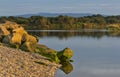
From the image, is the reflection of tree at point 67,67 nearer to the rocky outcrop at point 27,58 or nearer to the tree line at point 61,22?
the rocky outcrop at point 27,58

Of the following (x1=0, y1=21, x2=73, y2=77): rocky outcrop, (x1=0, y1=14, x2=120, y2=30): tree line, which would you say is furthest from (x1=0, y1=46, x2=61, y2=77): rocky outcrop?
(x1=0, y1=14, x2=120, y2=30): tree line

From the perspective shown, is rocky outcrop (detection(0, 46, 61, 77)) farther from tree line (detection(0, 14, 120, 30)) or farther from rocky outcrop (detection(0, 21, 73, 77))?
tree line (detection(0, 14, 120, 30))

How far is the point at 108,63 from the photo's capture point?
2806 cm

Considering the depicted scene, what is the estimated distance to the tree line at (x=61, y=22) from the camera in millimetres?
100375

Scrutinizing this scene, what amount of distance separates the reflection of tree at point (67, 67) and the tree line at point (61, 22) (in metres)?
72.0

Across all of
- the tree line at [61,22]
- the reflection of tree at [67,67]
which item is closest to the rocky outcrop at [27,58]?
the reflection of tree at [67,67]

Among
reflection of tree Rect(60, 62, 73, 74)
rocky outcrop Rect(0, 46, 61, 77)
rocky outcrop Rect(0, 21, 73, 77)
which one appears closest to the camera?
rocky outcrop Rect(0, 46, 61, 77)

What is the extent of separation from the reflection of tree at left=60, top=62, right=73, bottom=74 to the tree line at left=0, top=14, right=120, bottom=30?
7200 cm

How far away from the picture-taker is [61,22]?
105500 millimetres

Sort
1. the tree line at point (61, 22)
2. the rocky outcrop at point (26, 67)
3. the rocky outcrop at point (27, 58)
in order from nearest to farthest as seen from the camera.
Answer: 1. the rocky outcrop at point (26, 67)
2. the rocky outcrop at point (27, 58)
3. the tree line at point (61, 22)

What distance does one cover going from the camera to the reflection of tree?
2358 cm

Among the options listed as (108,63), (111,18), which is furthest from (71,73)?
(111,18)

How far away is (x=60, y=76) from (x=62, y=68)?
340 cm

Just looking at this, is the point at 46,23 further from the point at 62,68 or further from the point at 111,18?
the point at 62,68
